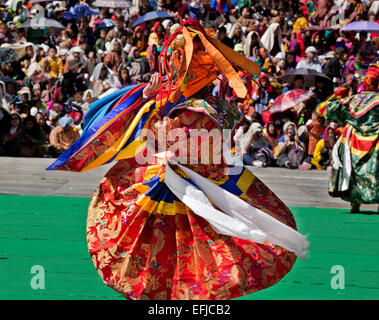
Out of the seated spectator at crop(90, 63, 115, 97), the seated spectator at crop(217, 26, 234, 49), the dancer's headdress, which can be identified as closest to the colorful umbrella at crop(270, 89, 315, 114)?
the seated spectator at crop(217, 26, 234, 49)

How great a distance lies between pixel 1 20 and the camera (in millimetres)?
16031

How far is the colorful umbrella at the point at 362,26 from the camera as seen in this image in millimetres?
13005

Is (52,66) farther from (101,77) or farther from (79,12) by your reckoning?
(79,12)

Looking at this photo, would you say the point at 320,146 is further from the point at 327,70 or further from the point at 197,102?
the point at 197,102

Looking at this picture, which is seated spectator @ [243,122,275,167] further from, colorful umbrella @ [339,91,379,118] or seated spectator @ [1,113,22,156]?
seated spectator @ [1,113,22,156]

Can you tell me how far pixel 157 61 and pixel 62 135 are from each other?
232 cm

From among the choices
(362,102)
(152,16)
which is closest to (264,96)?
(152,16)

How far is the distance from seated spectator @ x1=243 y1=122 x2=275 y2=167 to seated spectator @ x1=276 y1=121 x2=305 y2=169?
0.16m

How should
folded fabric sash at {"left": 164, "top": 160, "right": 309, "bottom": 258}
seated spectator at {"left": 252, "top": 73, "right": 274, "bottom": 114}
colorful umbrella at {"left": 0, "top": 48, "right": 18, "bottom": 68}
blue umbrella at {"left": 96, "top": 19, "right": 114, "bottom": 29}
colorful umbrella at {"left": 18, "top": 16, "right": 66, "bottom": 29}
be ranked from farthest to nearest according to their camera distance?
colorful umbrella at {"left": 18, "top": 16, "right": 66, "bottom": 29} < blue umbrella at {"left": 96, "top": 19, "right": 114, "bottom": 29} < colorful umbrella at {"left": 0, "top": 48, "right": 18, "bottom": 68} < seated spectator at {"left": 252, "top": 73, "right": 274, "bottom": 114} < folded fabric sash at {"left": 164, "top": 160, "right": 309, "bottom": 258}

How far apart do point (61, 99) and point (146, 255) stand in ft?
31.3

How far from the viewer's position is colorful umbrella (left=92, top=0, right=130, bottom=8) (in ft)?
50.7

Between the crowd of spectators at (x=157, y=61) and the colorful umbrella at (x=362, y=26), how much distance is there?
0.16m

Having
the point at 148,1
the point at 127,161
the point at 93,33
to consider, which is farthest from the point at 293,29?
the point at 127,161

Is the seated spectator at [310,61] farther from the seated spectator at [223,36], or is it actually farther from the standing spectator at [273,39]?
the seated spectator at [223,36]
